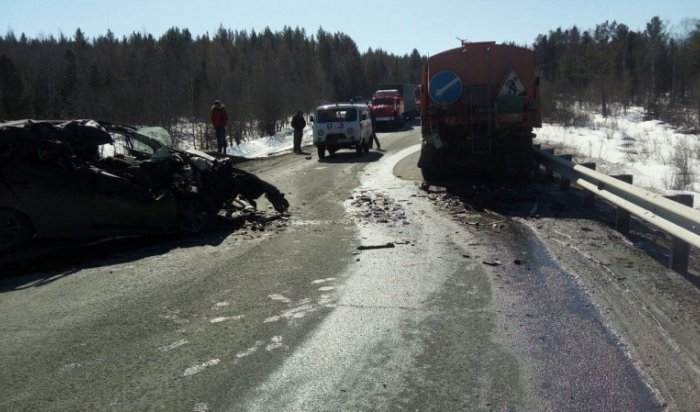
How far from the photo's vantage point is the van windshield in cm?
2197

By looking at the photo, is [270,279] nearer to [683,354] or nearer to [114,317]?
[114,317]

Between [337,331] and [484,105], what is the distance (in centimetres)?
948

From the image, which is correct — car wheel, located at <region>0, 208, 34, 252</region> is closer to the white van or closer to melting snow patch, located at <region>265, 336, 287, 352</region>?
melting snow patch, located at <region>265, 336, 287, 352</region>

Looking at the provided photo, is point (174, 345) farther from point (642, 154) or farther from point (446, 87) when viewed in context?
point (642, 154)

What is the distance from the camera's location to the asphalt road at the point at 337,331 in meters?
3.58

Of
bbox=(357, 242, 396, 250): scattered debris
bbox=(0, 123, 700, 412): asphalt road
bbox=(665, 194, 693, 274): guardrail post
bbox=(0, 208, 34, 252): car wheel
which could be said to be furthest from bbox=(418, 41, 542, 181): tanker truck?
bbox=(0, 208, 34, 252): car wheel

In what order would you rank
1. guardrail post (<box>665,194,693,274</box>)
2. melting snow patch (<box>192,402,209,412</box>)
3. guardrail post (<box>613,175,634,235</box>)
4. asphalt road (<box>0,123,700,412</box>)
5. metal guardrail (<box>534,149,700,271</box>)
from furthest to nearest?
guardrail post (<box>613,175,634,235</box>) < guardrail post (<box>665,194,693,274</box>) < metal guardrail (<box>534,149,700,271</box>) < asphalt road (<box>0,123,700,412</box>) < melting snow patch (<box>192,402,209,412</box>)

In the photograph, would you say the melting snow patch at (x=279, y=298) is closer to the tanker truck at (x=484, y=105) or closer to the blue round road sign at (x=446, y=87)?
the tanker truck at (x=484, y=105)

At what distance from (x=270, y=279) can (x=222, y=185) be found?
3.73 meters

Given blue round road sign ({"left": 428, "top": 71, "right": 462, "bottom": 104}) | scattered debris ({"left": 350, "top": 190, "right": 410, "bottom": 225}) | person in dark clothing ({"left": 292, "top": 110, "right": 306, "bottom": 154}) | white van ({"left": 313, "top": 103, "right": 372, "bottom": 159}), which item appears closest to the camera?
scattered debris ({"left": 350, "top": 190, "right": 410, "bottom": 225})

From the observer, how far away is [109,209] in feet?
26.6

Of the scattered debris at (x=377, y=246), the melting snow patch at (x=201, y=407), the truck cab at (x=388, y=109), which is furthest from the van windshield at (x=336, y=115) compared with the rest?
the melting snow patch at (x=201, y=407)

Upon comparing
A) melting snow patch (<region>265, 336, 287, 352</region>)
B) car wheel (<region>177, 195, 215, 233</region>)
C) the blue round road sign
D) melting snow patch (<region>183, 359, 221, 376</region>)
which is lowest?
melting snow patch (<region>265, 336, 287, 352</region>)

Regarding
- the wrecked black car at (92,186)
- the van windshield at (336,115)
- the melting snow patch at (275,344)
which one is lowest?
the melting snow patch at (275,344)
